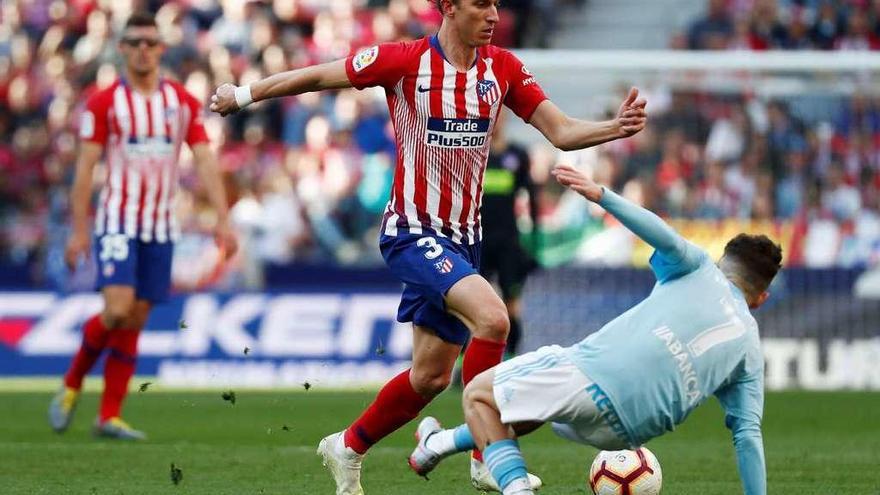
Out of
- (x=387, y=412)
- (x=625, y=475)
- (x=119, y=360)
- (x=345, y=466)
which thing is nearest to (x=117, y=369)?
(x=119, y=360)

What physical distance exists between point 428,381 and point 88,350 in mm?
4088

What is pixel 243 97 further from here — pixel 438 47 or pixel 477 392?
pixel 477 392

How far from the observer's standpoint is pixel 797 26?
19.4 m

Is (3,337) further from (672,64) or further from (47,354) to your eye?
(672,64)

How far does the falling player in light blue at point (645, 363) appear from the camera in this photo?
18.7ft

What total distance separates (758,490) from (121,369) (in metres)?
5.62

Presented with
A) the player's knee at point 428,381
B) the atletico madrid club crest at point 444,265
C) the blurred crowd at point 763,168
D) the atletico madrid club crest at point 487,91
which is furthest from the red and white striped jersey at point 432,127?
the blurred crowd at point 763,168

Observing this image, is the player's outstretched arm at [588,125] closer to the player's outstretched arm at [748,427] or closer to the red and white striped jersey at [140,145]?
the player's outstretched arm at [748,427]

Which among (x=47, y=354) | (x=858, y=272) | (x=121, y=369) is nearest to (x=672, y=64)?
(x=858, y=272)

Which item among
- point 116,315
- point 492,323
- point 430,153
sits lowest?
point 116,315

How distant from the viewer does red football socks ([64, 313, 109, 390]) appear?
10.7 metres

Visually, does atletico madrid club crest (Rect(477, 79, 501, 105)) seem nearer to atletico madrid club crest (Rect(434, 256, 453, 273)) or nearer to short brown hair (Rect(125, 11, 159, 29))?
atletico madrid club crest (Rect(434, 256, 453, 273))

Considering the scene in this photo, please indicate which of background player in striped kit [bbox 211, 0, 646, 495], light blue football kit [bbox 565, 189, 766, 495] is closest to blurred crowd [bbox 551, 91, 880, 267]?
background player in striped kit [bbox 211, 0, 646, 495]

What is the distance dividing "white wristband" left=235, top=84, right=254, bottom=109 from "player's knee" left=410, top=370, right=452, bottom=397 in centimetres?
142
